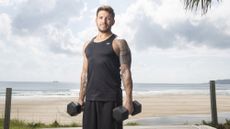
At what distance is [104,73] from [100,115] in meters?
0.31

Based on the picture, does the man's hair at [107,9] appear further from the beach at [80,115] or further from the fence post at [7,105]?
the beach at [80,115]

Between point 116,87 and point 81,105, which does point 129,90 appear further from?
point 81,105

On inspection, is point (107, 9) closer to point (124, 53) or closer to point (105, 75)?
point (124, 53)

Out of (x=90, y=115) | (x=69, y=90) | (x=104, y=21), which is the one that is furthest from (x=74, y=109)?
(x=69, y=90)

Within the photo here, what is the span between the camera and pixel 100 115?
3.01 meters

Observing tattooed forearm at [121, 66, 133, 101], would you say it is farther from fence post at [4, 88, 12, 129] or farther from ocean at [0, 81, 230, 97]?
ocean at [0, 81, 230, 97]

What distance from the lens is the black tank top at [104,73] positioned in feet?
9.77

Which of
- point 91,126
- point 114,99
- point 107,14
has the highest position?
point 107,14

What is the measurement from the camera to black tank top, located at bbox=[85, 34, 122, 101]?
2.98 meters

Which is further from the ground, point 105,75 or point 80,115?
point 105,75

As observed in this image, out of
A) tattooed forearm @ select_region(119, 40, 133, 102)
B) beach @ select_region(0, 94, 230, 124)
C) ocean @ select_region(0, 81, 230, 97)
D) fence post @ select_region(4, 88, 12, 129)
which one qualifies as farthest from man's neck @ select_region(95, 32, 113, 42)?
ocean @ select_region(0, 81, 230, 97)

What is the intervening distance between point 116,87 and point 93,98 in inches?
7.5

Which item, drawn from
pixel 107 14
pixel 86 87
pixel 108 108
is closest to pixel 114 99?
pixel 108 108

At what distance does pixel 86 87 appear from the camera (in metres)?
3.13
